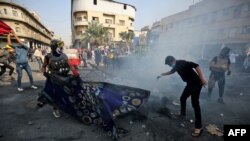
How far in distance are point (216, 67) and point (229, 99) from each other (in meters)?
1.41

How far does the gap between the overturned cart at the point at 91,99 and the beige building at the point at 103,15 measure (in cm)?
→ 4204

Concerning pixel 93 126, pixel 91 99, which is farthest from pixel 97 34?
pixel 91 99

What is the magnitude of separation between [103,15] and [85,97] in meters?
47.2

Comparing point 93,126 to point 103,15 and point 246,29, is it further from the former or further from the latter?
point 103,15

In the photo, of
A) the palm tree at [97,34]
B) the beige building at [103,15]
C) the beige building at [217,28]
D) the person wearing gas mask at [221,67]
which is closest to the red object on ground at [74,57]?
the person wearing gas mask at [221,67]

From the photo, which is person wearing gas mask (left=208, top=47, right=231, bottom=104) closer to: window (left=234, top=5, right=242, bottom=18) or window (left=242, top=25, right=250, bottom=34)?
window (left=242, top=25, right=250, bottom=34)

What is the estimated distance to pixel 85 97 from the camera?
11.1 feet

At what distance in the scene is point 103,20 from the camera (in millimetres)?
47594

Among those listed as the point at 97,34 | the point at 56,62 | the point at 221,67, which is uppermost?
the point at 97,34

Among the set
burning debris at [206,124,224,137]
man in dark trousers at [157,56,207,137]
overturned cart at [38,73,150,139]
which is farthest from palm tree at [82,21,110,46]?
burning debris at [206,124,224,137]

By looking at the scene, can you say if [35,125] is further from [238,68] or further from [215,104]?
[238,68]

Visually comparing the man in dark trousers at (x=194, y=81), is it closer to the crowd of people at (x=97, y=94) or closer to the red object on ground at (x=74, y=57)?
the crowd of people at (x=97, y=94)

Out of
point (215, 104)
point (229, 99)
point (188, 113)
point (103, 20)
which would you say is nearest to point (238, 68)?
point (229, 99)

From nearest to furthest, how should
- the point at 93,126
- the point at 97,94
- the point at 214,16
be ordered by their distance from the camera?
the point at 97,94 < the point at 93,126 < the point at 214,16
